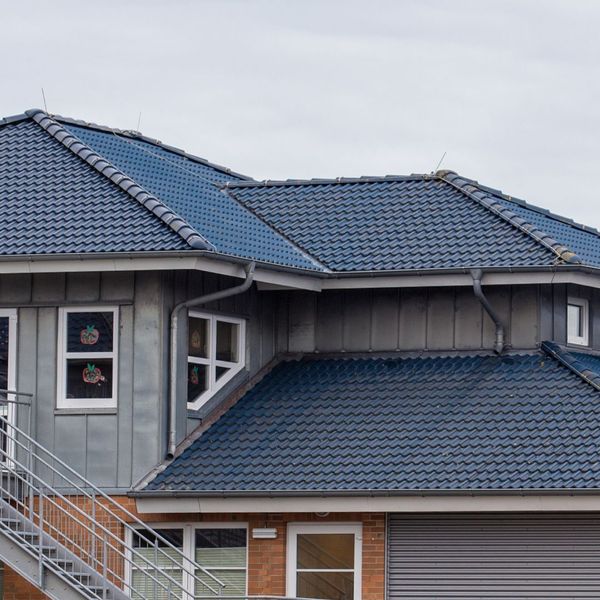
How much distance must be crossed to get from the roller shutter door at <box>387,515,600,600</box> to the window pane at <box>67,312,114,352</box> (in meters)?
4.43

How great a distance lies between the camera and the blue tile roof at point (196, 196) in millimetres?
27844

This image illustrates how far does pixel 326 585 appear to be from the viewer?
25.8 meters

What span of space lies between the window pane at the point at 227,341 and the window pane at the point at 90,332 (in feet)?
5.94

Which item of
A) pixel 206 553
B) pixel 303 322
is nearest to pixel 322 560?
pixel 206 553

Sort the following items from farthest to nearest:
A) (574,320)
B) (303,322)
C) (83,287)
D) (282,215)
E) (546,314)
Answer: (282,215) → (303,322) → (574,320) → (546,314) → (83,287)

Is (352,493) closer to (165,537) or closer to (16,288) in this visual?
(165,537)

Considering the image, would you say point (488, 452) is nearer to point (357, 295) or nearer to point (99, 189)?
point (357, 295)

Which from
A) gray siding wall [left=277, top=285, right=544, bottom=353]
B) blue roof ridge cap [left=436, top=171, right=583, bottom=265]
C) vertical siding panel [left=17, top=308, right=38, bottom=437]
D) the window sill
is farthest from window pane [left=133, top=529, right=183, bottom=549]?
blue roof ridge cap [left=436, top=171, right=583, bottom=265]

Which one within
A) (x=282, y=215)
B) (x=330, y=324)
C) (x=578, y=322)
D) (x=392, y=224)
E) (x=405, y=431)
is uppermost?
(x=282, y=215)

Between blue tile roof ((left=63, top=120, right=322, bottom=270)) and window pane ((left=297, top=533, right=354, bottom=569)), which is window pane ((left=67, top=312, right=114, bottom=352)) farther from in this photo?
window pane ((left=297, top=533, right=354, bottom=569))

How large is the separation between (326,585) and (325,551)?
43cm

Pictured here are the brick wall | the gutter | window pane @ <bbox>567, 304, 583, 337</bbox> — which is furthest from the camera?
window pane @ <bbox>567, 304, 583, 337</bbox>

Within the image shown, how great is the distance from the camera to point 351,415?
88.3 ft

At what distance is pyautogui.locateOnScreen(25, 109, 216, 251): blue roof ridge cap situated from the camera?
→ 25.9m
